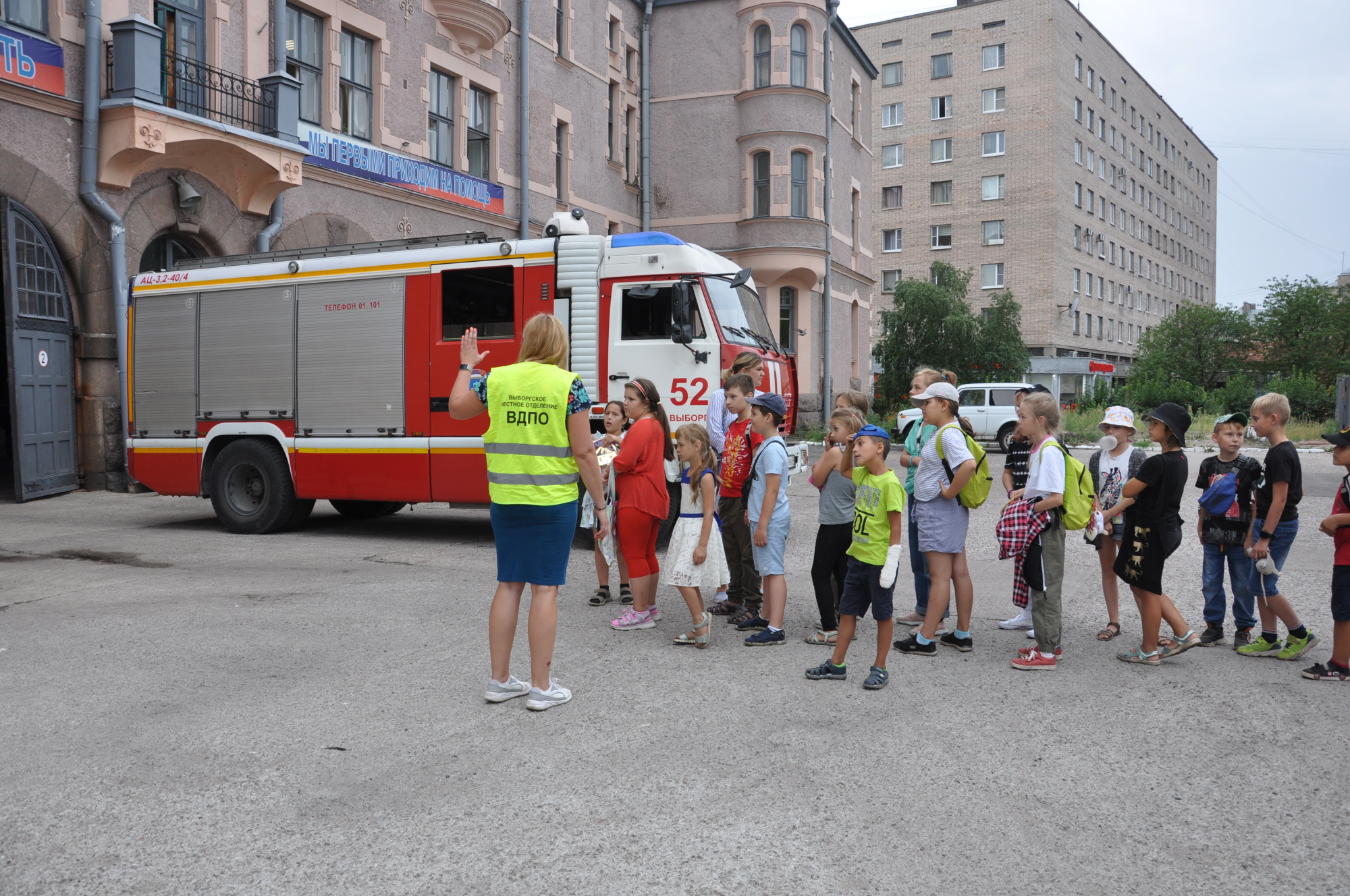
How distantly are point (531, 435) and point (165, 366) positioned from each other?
28.1ft

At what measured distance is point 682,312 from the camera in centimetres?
991

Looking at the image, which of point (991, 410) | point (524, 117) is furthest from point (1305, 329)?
point (524, 117)

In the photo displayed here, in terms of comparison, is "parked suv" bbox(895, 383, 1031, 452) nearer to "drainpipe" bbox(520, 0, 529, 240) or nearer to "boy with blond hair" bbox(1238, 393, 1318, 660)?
"drainpipe" bbox(520, 0, 529, 240)

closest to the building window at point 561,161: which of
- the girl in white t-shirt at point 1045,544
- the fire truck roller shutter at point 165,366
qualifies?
the fire truck roller shutter at point 165,366

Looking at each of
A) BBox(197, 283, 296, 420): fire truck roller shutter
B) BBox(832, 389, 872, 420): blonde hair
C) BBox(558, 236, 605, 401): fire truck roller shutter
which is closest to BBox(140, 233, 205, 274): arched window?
BBox(197, 283, 296, 420): fire truck roller shutter

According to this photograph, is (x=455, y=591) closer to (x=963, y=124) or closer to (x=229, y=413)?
(x=229, y=413)

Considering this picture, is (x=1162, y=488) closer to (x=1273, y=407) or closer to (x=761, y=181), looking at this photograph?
(x=1273, y=407)

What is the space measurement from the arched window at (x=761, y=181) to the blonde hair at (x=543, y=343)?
24556 millimetres

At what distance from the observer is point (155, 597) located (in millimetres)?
7508

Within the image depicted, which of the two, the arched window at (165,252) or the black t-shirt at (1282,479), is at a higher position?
the arched window at (165,252)

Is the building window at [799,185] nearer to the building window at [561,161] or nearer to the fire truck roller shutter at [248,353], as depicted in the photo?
the building window at [561,161]

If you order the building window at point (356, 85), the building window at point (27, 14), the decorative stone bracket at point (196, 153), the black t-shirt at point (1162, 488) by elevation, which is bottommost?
the black t-shirt at point (1162, 488)

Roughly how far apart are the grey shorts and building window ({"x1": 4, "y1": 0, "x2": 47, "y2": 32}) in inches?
523

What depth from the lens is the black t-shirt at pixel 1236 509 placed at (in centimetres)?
603
